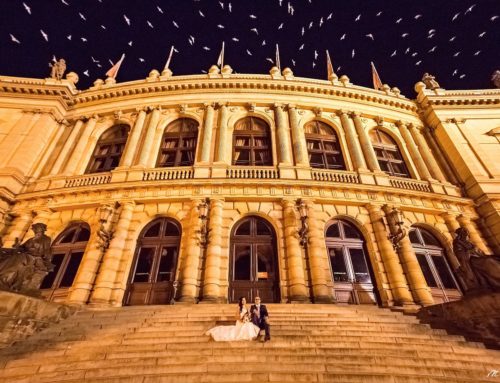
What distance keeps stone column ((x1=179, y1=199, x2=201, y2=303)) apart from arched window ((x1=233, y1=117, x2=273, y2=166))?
4263 millimetres

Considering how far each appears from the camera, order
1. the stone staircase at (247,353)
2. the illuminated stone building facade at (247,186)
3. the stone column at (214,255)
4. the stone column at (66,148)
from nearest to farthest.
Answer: the stone staircase at (247,353), the stone column at (214,255), the illuminated stone building facade at (247,186), the stone column at (66,148)

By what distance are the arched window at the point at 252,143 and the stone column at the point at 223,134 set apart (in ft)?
2.41

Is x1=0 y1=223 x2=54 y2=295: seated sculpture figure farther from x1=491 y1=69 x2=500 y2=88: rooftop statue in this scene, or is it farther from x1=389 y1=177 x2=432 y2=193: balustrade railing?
x1=491 y1=69 x2=500 y2=88: rooftop statue

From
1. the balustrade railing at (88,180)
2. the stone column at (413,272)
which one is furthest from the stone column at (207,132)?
the stone column at (413,272)

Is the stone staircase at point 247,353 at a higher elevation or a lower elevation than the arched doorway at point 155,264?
lower

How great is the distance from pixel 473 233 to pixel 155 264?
1484 cm

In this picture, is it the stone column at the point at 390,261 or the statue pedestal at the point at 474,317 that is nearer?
the statue pedestal at the point at 474,317

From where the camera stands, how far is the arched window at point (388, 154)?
585 inches

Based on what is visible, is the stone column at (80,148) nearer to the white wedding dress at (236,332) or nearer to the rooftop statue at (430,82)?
the white wedding dress at (236,332)

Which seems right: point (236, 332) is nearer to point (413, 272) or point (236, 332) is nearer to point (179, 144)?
point (413, 272)

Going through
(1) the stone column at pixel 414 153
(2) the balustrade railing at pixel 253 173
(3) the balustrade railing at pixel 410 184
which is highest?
(1) the stone column at pixel 414 153

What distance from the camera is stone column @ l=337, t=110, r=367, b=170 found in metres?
13.8

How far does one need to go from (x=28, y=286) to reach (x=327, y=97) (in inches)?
672

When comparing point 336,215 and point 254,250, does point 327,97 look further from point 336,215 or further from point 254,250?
point 254,250
